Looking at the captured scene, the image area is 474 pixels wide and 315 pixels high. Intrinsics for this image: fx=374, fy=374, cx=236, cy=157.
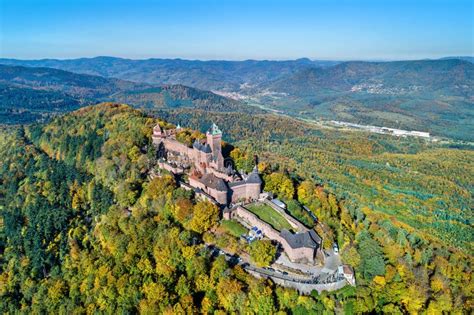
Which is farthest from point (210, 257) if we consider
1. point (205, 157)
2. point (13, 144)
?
point (13, 144)

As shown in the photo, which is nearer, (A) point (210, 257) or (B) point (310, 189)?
(A) point (210, 257)

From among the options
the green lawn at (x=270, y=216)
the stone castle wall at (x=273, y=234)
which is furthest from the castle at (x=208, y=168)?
the stone castle wall at (x=273, y=234)

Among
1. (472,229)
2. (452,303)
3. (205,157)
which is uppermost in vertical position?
(205,157)

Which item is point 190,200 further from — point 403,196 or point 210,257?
point 403,196

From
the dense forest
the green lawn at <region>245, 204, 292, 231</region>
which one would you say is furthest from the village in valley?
the dense forest

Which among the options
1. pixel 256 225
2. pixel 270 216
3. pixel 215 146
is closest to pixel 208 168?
pixel 215 146

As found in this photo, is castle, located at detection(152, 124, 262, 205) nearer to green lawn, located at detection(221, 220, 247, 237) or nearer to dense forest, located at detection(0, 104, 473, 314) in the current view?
dense forest, located at detection(0, 104, 473, 314)
